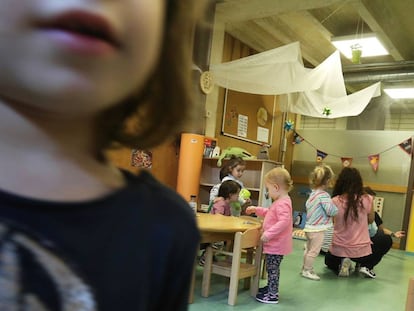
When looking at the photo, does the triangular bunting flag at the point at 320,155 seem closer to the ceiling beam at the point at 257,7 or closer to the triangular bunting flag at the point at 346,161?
the triangular bunting flag at the point at 346,161

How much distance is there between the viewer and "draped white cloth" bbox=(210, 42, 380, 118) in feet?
12.6

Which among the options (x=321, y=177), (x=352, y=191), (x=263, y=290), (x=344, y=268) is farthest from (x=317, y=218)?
(x=263, y=290)

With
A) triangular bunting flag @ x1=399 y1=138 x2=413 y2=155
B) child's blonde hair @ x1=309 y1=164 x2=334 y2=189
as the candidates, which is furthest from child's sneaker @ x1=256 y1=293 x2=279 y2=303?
triangular bunting flag @ x1=399 y1=138 x2=413 y2=155

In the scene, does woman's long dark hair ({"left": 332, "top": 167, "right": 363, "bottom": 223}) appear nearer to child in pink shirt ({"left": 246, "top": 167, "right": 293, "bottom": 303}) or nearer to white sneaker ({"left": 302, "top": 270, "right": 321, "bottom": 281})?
white sneaker ({"left": 302, "top": 270, "right": 321, "bottom": 281})

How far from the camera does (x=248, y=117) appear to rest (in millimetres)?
5832

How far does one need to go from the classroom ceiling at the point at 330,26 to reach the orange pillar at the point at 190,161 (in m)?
1.65

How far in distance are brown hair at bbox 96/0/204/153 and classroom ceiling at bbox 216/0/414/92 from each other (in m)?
4.16

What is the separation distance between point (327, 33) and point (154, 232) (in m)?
5.49

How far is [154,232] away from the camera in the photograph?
0.37 metres

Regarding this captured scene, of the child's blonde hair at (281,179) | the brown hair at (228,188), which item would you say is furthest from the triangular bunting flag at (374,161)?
the child's blonde hair at (281,179)

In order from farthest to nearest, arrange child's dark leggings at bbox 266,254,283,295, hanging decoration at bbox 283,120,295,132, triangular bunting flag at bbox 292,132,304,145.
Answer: triangular bunting flag at bbox 292,132,304,145 → hanging decoration at bbox 283,120,295,132 → child's dark leggings at bbox 266,254,283,295

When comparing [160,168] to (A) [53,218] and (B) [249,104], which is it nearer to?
(B) [249,104]

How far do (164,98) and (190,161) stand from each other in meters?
4.06

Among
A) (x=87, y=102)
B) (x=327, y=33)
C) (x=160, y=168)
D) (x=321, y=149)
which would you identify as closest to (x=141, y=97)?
(x=87, y=102)
